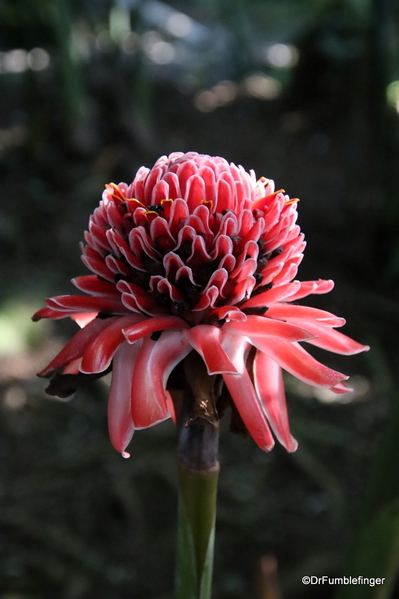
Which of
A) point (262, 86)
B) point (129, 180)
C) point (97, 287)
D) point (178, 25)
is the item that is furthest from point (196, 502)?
point (178, 25)

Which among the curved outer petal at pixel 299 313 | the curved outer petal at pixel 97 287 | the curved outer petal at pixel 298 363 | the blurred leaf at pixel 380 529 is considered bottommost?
the blurred leaf at pixel 380 529

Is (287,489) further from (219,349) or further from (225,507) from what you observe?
(219,349)

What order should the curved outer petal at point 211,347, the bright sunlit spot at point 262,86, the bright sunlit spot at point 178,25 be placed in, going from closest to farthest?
the curved outer petal at point 211,347, the bright sunlit spot at point 262,86, the bright sunlit spot at point 178,25

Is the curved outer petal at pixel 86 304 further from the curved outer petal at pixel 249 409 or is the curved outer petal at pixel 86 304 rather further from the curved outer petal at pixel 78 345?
the curved outer petal at pixel 249 409

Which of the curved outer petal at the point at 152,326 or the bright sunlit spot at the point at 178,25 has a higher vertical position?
the bright sunlit spot at the point at 178,25

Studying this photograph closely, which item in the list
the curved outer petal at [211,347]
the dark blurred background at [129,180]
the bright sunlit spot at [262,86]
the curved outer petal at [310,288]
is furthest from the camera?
the bright sunlit spot at [262,86]

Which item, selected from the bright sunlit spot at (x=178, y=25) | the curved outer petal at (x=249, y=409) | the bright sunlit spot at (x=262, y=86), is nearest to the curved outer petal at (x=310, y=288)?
the curved outer petal at (x=249, y=409)

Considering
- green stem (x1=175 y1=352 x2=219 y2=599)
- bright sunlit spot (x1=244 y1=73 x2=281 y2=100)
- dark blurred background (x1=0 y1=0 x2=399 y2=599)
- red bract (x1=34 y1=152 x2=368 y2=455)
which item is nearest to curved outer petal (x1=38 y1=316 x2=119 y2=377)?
red bract (x1=34 y1=152 x2=368 y2=455)

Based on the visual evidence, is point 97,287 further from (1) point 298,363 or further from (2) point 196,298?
(1) point 298,363
